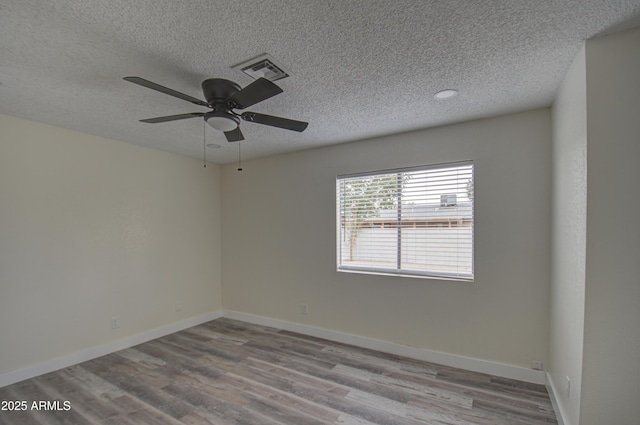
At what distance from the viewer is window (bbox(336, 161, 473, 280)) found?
2.98 metres

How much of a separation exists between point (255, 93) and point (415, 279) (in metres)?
2.46

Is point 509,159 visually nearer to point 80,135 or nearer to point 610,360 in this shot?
point 610,360

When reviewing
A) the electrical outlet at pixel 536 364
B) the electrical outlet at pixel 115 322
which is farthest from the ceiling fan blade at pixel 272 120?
the electrical outlet at pixel 115 322

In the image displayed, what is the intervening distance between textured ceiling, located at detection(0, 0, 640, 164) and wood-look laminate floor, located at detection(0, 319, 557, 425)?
8.05ft

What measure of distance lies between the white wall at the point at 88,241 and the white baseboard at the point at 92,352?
0.17 ft

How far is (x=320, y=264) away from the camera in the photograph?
381 centimetres

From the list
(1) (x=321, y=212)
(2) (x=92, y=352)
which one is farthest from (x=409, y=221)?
(2) (x=92, y=352)

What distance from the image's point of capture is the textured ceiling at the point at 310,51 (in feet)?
4.60

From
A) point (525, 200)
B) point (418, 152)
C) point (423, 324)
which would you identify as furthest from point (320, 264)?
point (525, 200)

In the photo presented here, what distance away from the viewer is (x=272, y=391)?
2.56m

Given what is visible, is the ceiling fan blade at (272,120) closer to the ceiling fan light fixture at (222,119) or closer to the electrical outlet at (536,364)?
the ceiling fan light fixture at (222,119)

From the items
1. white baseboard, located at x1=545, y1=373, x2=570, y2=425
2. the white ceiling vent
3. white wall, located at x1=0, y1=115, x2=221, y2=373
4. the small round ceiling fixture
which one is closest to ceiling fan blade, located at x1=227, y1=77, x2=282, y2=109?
the white ceiling vent

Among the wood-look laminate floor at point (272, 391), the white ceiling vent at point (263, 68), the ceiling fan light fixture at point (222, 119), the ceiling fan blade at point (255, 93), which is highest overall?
the white ceiling vent at point (263, 68)

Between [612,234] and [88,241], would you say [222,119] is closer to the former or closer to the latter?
[612,234]
